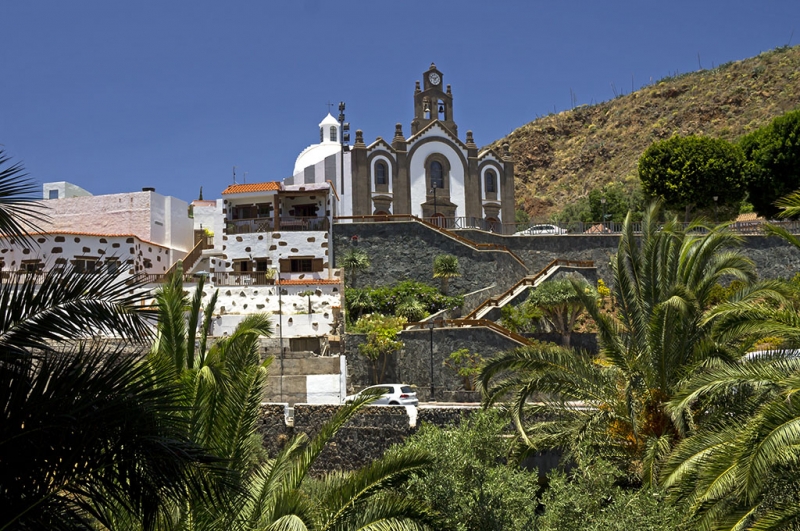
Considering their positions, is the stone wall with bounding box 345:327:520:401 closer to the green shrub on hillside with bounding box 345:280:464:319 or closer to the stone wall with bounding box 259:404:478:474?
the green shrub on hillside with bounding box 345:280:464:319

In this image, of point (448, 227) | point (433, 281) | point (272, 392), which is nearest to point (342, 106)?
point (448, 227)

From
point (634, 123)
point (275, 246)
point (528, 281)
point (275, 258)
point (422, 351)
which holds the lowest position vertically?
point (422, 351)

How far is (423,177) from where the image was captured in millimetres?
55344

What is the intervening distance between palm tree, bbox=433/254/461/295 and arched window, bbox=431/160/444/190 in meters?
12.0

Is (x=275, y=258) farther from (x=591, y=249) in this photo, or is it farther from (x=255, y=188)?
(x=591, y=249)

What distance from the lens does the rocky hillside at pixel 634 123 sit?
98312 mm

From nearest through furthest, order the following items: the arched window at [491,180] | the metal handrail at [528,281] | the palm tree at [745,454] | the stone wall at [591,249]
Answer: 1. the palm tree at [745,454]
2. the metal handrail at [528,281]
3. the stone wall at [591,249]
4. the arched window at [491,180]

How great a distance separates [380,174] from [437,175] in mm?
3479

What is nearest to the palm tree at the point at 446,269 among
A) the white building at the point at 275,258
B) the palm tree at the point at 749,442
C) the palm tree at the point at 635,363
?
the white building at the point at 275,258

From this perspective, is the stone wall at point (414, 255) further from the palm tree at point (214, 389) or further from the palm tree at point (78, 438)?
the palm tree at point (78, 438)

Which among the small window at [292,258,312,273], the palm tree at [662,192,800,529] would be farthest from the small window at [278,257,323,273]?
the palm tree at [662,192,800,529]

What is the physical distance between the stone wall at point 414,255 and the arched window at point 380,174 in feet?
29.2

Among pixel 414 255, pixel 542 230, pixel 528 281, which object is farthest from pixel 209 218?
pixel 542 230

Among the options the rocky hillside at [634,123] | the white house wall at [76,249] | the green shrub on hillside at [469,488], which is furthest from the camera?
the rocky hillside at [634,123]
